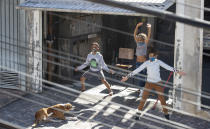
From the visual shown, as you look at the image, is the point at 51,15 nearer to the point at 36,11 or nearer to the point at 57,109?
the point at 36,11

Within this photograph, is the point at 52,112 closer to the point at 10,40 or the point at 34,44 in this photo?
the point at 34,44

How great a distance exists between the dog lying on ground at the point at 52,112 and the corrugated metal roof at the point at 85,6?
7.75 ft

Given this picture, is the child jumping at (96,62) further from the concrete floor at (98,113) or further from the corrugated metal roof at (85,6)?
the corrugated metal roof at (85,6)

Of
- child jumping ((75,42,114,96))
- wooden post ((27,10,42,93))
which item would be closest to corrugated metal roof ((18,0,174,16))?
wooden post ((27,10,42,93))

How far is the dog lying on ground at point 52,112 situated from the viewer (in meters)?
9.51

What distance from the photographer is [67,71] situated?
1392 centimetres

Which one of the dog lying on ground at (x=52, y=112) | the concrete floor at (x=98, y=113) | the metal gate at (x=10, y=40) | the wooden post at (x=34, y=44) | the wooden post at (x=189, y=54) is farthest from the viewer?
the metal gate at (x=10, y=40)

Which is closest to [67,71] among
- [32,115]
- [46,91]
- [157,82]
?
[46,91]

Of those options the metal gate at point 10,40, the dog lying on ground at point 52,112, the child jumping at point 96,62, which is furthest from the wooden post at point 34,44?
the dog lying on ground at point 52,112

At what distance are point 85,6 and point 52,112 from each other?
2735mm

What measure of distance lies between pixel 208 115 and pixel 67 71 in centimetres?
515

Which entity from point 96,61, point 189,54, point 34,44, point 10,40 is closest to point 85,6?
point 96,61

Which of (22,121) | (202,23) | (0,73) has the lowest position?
(22,121)

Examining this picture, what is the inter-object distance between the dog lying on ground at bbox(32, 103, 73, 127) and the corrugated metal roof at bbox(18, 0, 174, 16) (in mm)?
2363
